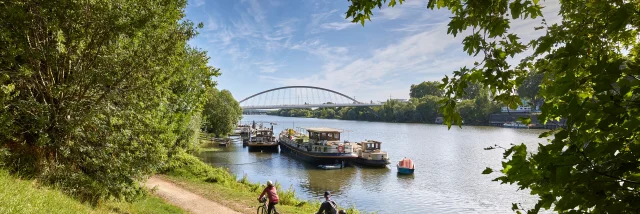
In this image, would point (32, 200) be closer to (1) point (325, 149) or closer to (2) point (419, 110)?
(1) point (325, 149)

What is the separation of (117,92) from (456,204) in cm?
1896

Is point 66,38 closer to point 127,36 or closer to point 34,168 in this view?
point 127,36

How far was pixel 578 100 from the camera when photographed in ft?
6.63

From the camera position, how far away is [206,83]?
1691 centimetres

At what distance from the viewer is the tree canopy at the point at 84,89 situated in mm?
6844

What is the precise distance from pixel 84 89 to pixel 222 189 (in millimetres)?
9703

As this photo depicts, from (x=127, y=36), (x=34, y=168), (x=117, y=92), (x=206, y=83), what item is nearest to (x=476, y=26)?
(x=127, y=36)

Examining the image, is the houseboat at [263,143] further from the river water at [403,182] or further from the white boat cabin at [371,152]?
the white boat cabin at [371,152]

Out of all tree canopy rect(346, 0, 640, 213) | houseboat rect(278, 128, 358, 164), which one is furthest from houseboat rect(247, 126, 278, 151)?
tree canopy rect(346, 0, 640, 213)

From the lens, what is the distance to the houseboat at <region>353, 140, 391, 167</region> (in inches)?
1313

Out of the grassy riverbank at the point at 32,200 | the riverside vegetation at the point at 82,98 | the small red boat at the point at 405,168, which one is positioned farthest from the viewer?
the small red boat at the point at 405,168

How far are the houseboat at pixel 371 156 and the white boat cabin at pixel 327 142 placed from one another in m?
1.35

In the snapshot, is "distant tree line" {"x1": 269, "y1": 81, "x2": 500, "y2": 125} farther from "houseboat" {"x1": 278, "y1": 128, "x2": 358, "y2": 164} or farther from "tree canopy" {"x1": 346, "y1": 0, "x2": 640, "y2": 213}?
"tree canopy" {"x1": 346, "y1": 0, "x2": 640, "y2": 213}

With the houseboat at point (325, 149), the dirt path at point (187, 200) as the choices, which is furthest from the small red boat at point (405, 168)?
the dirt path at point (187, 200)
